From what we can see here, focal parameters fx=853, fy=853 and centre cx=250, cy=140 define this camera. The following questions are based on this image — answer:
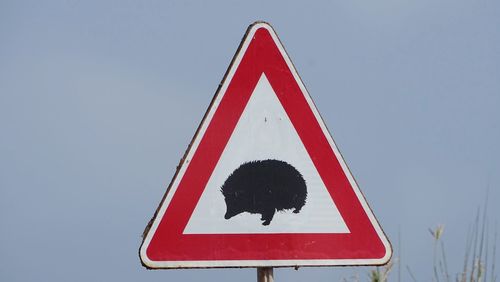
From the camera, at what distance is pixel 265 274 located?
2.53m

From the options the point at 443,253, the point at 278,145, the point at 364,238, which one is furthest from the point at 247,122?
the point at 443,253

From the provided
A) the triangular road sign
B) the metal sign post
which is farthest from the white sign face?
the metal sign post

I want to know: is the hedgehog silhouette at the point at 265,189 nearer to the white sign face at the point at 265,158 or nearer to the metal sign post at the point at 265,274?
the white sign face at the point at 265,158

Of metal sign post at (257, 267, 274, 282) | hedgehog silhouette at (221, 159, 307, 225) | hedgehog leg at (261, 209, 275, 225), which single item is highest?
hedgehog silhouette at (221, 159, 307, 225)

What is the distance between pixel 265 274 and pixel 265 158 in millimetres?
349

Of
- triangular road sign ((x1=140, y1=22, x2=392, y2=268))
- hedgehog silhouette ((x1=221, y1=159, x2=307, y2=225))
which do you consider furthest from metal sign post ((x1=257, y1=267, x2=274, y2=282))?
hedgehog silhouette ((x1=221, y1=159, x2=307, y2=225))

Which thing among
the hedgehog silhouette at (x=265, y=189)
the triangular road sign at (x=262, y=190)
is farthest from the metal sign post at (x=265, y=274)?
the hedgehog silhouette at (x=265, y=189)

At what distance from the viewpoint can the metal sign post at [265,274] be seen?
251 cm

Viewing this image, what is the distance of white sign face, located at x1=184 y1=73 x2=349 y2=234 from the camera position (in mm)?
2541

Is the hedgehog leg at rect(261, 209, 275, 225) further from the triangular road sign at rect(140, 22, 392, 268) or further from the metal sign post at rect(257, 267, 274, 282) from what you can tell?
the metal sign post at rect(257, 267, 274, 282)

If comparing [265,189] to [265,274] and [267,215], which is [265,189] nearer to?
Answer: [267,215]

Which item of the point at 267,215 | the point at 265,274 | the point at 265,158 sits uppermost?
the point at 265,158

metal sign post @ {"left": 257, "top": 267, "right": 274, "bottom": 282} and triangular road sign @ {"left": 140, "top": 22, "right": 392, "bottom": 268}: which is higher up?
triangular road sign @ {"left": 140, "top": 22, "right": 392, "bottom": 268}

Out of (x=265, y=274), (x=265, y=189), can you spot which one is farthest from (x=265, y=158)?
(x=265, y=274)
